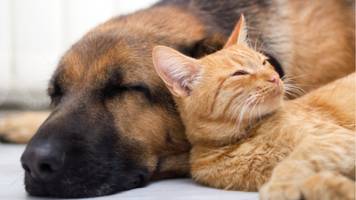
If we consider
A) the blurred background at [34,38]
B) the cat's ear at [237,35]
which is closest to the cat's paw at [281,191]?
the cat's ear at [237,35]

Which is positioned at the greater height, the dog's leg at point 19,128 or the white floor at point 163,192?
the white floor at point 163,192

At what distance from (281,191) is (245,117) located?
0.36 meters

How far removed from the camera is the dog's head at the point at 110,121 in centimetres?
158

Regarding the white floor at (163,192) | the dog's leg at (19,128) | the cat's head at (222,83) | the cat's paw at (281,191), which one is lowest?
the dog's leg at (19,128)

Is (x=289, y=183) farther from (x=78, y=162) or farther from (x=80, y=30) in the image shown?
(x=80, y=30)

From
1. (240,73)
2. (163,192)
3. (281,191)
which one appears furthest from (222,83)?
(281,191)

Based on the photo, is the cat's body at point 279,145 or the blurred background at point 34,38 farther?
the blurred background at point 34,38

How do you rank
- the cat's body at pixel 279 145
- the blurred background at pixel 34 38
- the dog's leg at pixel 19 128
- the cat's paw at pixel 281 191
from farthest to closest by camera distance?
the blurred background at pixel 34 38 → the dog's leg at pixel 19 128 → the cat's body at pixel 279 145 → the cat's paw at pixel 281 191

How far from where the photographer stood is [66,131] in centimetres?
162

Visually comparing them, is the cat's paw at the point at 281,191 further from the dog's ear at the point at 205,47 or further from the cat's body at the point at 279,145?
the dog's ear at the point at 205,47

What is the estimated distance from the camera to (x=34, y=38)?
3.38 metres

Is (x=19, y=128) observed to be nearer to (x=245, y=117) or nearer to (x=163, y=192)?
(x=163, y=192)

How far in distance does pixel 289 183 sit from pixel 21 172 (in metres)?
0.96

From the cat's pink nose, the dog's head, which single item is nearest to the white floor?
the dog's head
